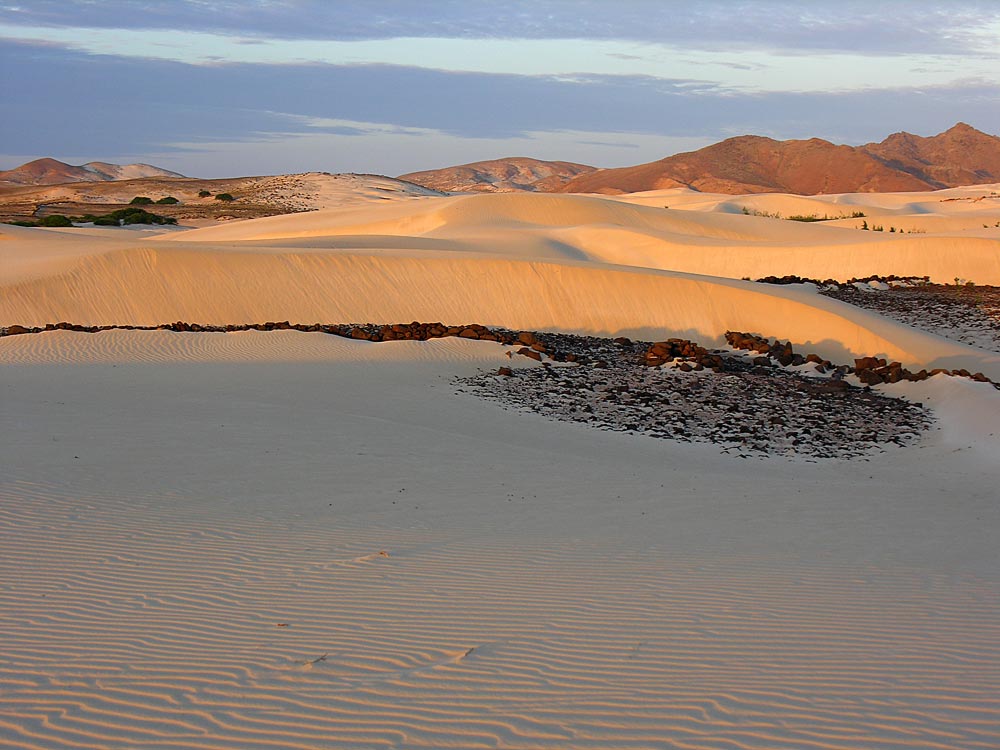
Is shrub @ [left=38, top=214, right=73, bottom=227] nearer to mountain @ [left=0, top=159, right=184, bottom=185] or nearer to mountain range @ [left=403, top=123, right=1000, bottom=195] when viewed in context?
mountain range @ [left=403, top=123, right=1000, bottom=195]

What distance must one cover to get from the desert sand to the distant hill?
72.1 meters

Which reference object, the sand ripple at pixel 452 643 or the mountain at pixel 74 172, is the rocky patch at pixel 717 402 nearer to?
the sand ripple at pixel 452 643

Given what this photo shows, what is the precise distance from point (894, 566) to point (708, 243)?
23.9 meters

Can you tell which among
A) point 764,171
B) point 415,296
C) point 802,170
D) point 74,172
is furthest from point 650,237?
point 74,172

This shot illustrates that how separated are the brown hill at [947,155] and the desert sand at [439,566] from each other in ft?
315

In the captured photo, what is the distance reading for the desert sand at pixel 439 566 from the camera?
3.92 m

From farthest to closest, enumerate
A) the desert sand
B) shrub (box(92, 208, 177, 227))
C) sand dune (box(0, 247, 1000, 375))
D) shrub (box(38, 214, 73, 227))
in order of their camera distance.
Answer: shrub (box(92, 208, 177, 227)) < shrub (box(38, 214, 73, 227)) < sand dune (box(0, 247, 1000, 375)) < the desert sand

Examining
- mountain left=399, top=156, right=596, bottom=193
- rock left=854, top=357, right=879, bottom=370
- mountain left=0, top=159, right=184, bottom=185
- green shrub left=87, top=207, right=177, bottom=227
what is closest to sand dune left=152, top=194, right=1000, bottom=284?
green shrub left=87, top=207, right=177, bottom=227

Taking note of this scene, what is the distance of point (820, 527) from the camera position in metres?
7.63

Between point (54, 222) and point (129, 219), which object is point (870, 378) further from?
point (129, 219)

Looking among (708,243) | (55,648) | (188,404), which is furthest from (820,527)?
(708,243)

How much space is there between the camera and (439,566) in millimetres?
5918

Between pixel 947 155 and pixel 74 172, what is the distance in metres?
96.4

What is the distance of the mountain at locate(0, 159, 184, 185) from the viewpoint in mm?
102312
